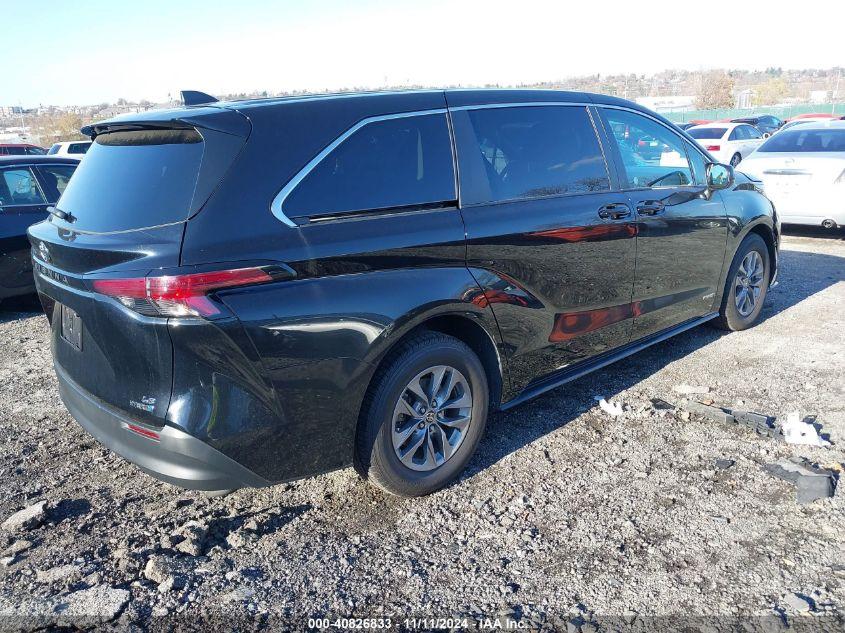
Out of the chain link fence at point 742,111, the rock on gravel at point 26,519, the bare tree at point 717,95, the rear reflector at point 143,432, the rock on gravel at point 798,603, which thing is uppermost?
the bare tree at point 717,95

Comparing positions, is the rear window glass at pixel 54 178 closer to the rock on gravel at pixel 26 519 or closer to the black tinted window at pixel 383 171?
the rock on gravel at pixel 26 519

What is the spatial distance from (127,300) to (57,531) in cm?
133

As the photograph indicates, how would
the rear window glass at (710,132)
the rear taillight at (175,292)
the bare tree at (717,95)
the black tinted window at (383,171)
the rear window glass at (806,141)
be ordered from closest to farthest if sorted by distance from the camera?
1. the rear taillight at (175,292)
2. the black tinted window at (383,171)
3. the rear window glass at (806,141)
4. the rear window glass at (710,132)
5. the bare tree at (717,95)

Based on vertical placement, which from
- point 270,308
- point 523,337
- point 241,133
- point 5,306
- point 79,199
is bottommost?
point 5,306

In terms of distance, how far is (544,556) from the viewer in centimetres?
296

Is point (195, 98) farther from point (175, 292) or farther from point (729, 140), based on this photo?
point (729, 140)

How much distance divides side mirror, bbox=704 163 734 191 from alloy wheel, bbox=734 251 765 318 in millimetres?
707

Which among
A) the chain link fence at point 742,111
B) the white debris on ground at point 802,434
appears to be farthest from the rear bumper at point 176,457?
the chain link fence at point 742,111

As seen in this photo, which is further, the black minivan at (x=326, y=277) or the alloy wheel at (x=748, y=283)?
the alloy wheel at (x=748, y=283)

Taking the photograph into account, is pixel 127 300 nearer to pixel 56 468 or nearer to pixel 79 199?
pixel 79 199

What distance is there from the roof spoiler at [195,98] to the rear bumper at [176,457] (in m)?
1.53

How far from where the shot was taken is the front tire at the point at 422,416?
10.2ft

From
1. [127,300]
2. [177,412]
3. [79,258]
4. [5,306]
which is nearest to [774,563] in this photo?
[177,412]

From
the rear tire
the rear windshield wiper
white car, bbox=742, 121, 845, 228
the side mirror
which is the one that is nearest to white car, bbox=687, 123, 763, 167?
white car, bbox=742, 121, 845, 228
